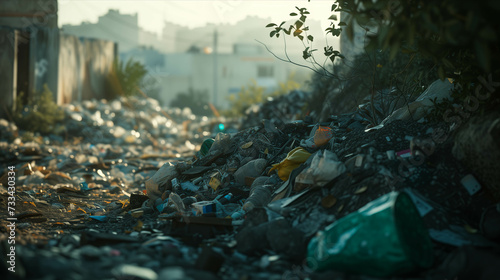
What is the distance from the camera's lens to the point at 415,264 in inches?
82.1

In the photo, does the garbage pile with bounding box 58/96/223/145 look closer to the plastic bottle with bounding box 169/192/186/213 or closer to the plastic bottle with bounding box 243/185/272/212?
the plastic bottle with bounding box 169/192/186/213

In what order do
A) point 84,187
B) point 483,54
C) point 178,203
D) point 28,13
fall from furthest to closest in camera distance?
1. point 28,13
2. point 84,187
3. point 178,203
4. point 483,54

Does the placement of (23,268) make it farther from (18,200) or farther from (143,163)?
(143,163)

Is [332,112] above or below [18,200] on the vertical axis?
above

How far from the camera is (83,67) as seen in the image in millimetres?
11641

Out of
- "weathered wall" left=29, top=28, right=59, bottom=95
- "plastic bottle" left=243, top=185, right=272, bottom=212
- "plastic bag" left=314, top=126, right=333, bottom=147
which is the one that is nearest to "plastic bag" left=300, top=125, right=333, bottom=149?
"plastic bag" left=314, top=126, right=333, bottom=147

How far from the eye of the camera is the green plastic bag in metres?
2.03

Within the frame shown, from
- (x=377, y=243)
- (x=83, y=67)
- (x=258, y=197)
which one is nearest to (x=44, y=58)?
(x=83, y=67)

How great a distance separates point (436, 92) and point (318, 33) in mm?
1247

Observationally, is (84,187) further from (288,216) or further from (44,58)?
(44,58)

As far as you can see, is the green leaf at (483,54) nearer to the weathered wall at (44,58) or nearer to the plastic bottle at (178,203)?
the plastic bottle at (178,203)

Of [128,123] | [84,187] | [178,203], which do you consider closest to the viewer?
[178,203]

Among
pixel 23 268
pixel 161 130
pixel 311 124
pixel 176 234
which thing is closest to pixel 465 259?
pixel 176 234

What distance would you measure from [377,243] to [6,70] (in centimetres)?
846
